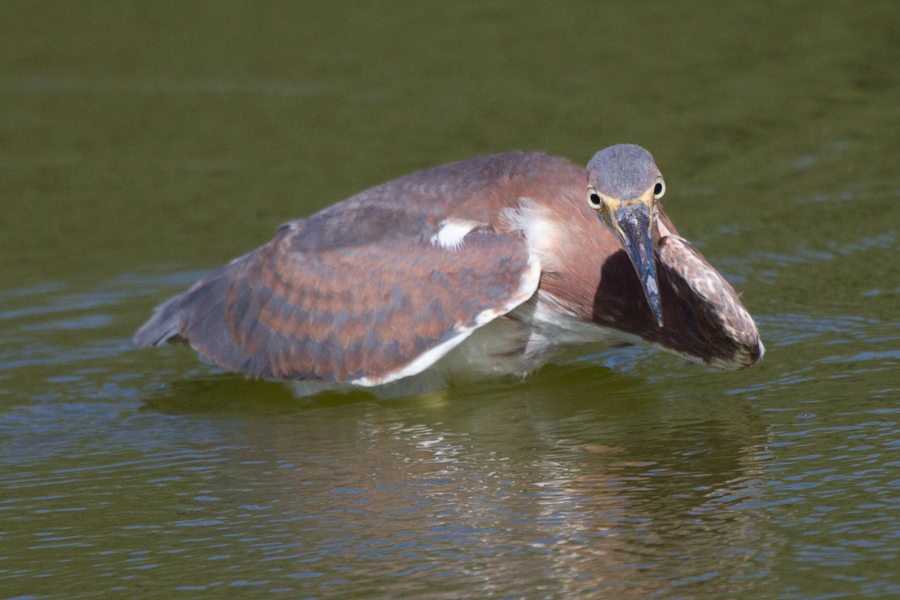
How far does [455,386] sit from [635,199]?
1.52 metres

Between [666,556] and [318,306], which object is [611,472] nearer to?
[666,556]

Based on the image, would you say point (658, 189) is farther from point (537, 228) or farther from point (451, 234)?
point (451, 234)

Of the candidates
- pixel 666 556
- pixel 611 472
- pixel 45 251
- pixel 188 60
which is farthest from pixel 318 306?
pixel 188 60

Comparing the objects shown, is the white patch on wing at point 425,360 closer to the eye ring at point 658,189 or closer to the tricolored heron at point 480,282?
the tricolored heron at point 480,282

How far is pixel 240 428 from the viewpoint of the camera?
6.17 meters

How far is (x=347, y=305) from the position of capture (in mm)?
6336

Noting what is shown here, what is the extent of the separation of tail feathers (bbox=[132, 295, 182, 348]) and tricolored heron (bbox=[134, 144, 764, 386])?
22 cm

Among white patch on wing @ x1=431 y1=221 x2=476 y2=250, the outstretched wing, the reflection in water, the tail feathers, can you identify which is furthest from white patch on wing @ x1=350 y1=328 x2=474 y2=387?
the tail feathers

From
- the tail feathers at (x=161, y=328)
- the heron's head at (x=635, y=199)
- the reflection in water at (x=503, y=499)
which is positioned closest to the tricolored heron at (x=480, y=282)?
the heron's head at (x=635, y=199)

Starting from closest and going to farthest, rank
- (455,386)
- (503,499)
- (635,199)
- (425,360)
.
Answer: (503,499), (635,199), (425,360), (455,386)

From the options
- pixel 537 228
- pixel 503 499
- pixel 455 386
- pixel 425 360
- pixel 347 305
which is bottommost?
pixel 503 499

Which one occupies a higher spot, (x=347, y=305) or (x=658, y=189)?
(x=658, y=189)

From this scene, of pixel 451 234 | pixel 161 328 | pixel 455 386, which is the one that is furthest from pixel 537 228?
pixel 161 328

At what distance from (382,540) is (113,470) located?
5.26ft
